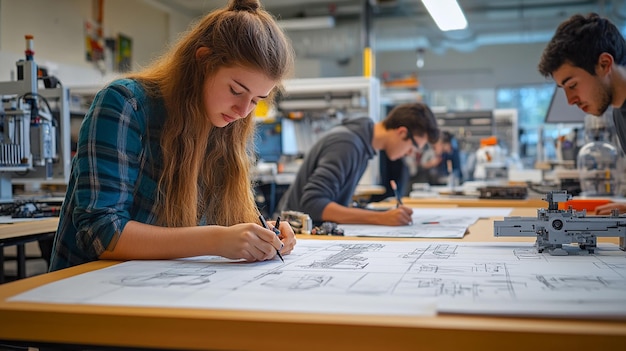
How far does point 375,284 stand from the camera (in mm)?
984

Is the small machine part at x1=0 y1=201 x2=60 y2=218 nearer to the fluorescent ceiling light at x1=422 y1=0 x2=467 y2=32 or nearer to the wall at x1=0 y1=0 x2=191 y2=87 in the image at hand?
the fluorescent ceiling light at x1=422 y1=0 x2=467 y2=32

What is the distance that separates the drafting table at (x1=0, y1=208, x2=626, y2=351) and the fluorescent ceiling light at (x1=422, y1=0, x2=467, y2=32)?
2.44m

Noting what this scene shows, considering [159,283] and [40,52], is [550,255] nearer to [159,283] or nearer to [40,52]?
[159,283]

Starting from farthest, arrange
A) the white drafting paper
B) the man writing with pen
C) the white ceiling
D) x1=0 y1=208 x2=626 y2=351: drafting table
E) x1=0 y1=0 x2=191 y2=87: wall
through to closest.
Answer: the white ceiling < x1=0 y1=0 x2=191 y2=87: wall < the man writing with pen < the white drafting paper < x1=0 y1=208 x2=626 y2=351: drafting table

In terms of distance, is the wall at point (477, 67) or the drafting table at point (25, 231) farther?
the wall at point (477, 67)

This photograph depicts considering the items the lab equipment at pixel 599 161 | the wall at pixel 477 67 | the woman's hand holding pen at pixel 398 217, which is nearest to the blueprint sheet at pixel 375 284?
the woman's hand holding pen at pixel 398 217

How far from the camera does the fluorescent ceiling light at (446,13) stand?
9.83 ft

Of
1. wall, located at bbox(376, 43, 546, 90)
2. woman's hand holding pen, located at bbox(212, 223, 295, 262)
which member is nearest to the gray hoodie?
woman's hand holding pen, located at bbox(212, 223, 295, 262)

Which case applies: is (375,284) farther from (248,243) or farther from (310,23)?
(310,23)

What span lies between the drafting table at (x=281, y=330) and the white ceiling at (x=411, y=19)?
8.83m

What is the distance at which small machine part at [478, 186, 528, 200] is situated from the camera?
3408 millimetres

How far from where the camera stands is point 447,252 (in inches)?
55.6

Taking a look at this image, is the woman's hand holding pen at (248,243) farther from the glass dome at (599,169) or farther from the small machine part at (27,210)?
the glass dome at (599,169)

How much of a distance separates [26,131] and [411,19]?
8803mm
